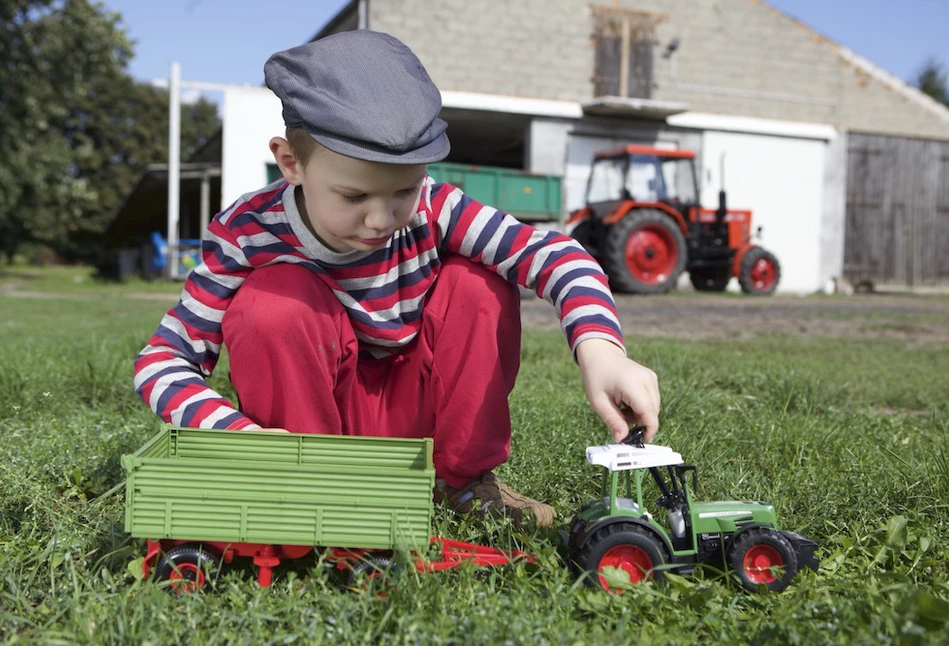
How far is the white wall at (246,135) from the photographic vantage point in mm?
13836

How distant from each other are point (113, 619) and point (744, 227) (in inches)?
535

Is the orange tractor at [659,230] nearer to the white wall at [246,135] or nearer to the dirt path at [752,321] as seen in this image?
the dirt path at [752,321]

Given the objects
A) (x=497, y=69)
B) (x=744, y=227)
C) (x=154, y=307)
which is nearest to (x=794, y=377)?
(x=154, y=307)

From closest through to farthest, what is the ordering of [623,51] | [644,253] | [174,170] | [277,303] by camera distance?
[277,303] < [644,253] < [174,170] < [623,51]

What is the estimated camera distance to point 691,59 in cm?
1650

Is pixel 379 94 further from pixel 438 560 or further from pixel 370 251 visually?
pixel 438 560

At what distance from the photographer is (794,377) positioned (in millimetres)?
3445

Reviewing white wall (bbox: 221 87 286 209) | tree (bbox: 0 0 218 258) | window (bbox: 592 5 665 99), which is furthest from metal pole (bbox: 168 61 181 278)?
window (bbox: 592 5 665 99)

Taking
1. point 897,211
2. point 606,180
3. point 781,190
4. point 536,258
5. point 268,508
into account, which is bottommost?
point 268,508

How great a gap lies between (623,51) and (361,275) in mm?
15231

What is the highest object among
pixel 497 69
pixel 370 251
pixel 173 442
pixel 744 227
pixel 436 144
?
pixel 497 69

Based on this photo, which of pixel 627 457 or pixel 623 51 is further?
pixel 623 51

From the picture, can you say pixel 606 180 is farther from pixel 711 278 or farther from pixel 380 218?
pixel 380 218

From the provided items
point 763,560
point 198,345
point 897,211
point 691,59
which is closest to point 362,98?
point 198,345
